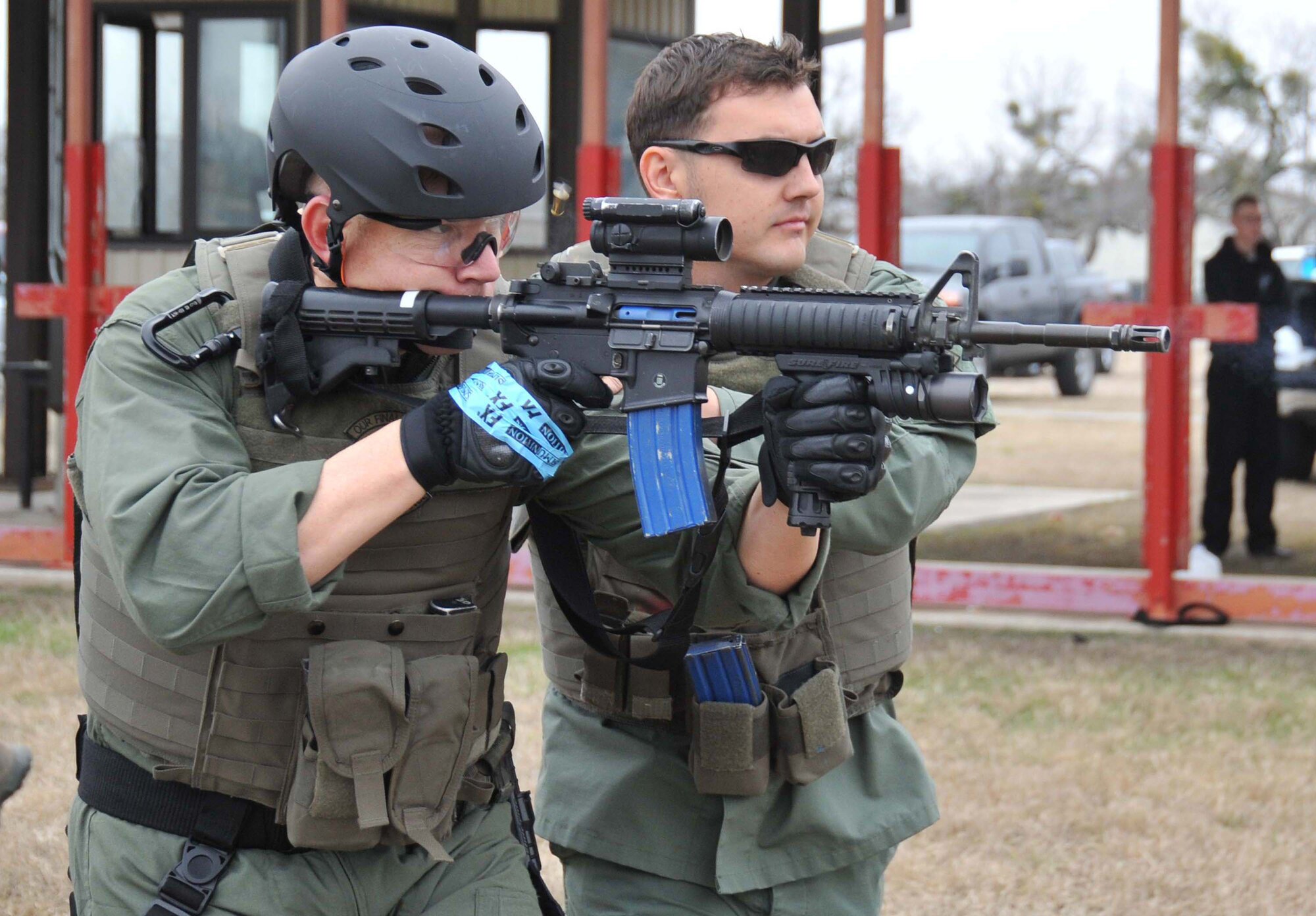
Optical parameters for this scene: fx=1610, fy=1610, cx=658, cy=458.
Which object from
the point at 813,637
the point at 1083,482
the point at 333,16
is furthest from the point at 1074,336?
the point at 1083,482

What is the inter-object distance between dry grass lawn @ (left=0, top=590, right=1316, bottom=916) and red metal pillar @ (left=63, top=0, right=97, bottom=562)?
132cm

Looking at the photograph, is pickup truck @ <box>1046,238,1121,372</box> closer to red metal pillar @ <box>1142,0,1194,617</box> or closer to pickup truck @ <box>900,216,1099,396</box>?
pickup truck @ <box>900,216,1099,396</box>

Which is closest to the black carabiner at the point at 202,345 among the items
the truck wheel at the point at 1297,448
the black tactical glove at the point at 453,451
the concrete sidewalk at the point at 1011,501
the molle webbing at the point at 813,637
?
the black tactical glove at the point at 453,451

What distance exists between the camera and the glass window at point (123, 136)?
10609 mm

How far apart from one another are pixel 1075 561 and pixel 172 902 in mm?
7677

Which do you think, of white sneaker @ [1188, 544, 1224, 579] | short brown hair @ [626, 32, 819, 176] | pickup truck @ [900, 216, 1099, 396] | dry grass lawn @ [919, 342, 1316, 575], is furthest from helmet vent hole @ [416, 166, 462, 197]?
pickup truck @ [900, 216, 1099, 396]

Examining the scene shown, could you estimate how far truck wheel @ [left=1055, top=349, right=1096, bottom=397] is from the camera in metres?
20.4

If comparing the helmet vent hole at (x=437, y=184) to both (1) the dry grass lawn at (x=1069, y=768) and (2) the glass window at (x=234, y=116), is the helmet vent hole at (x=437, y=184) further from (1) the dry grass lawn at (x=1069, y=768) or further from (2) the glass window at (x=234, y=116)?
(2) the glass window at (x=234, y=116)

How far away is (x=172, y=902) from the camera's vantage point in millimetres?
2283

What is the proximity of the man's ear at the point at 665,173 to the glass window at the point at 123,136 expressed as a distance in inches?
336

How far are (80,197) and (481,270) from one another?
19.1 ft

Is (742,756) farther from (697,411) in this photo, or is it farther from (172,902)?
(172,902)

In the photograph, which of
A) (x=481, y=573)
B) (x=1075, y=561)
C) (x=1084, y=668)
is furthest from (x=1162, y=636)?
(x=481, y=573)

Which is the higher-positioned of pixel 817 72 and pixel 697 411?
pixel 817 72
